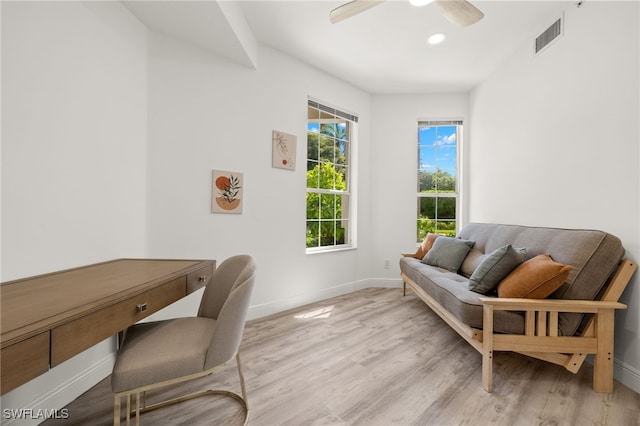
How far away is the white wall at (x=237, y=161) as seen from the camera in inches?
95.6

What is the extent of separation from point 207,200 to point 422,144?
3.14 metres

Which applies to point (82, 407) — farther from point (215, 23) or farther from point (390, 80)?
point (390, 80)

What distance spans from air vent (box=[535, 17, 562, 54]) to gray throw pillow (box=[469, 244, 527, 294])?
197 cm

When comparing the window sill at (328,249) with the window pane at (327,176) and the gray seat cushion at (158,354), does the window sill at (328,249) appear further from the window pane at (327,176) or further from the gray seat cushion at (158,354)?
the gray seat cushion at (158,354)

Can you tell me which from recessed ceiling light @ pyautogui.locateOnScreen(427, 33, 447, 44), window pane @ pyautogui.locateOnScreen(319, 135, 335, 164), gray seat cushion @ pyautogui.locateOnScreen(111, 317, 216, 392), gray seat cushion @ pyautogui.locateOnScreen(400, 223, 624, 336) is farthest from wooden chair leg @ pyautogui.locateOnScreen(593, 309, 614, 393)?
window pane @ pyautogui.locateOnScreen(319, 135, 335, 164)

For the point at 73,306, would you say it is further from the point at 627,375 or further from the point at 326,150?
the point at 326,150

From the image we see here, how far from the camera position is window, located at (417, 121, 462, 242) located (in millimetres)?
4223

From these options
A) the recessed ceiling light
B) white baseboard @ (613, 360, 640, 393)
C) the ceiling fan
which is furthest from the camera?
the recessed ceiling light

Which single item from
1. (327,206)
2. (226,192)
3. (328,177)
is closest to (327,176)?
(328,177)

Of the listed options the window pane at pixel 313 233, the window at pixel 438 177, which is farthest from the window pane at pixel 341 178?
the window at pixel 438 177

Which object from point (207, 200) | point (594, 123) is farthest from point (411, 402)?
point (594, 123)

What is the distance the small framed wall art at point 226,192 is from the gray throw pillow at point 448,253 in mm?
2150

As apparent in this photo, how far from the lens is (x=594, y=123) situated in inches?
84.5

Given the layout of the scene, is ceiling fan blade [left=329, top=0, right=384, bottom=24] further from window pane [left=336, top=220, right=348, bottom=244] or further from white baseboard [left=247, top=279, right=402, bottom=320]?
white baseboard [left=247, top=279, right=402, bottom=320]
